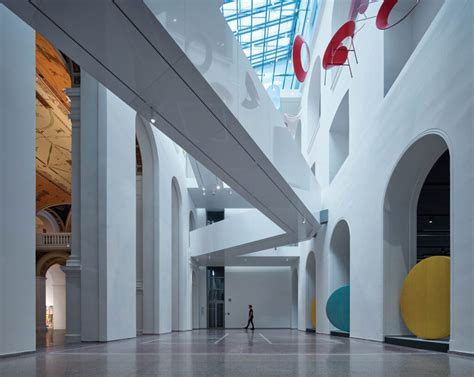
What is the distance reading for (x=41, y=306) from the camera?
30578 millimetres

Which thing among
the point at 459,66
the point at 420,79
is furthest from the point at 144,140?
the point at 459,66

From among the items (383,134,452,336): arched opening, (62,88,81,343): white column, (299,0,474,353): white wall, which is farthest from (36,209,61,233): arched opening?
(383,134,452,336): arched opening

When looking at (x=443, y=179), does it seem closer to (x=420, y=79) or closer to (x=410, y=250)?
(x=410, y=250)

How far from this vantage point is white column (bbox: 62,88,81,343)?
1302cm

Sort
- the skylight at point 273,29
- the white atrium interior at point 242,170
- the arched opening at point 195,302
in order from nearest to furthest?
1. the white atrium interior at point 242,170
2. the skylight at point 273,29
3. the arched opening at point 195,302

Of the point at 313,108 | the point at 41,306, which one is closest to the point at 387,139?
the point at 313,108

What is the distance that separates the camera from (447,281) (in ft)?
34.5

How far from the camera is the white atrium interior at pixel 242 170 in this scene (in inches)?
280

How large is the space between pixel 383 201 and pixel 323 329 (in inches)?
381

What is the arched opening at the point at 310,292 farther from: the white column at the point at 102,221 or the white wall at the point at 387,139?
the white column at the point at 102,221

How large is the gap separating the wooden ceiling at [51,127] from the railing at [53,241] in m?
2.99

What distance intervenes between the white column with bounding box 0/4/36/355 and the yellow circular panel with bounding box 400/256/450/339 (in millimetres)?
6877

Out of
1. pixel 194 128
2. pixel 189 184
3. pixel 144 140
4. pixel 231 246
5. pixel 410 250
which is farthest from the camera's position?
pixel 189 184

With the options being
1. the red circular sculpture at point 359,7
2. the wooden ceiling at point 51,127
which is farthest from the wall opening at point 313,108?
the red circular sculpture at point 359,7
